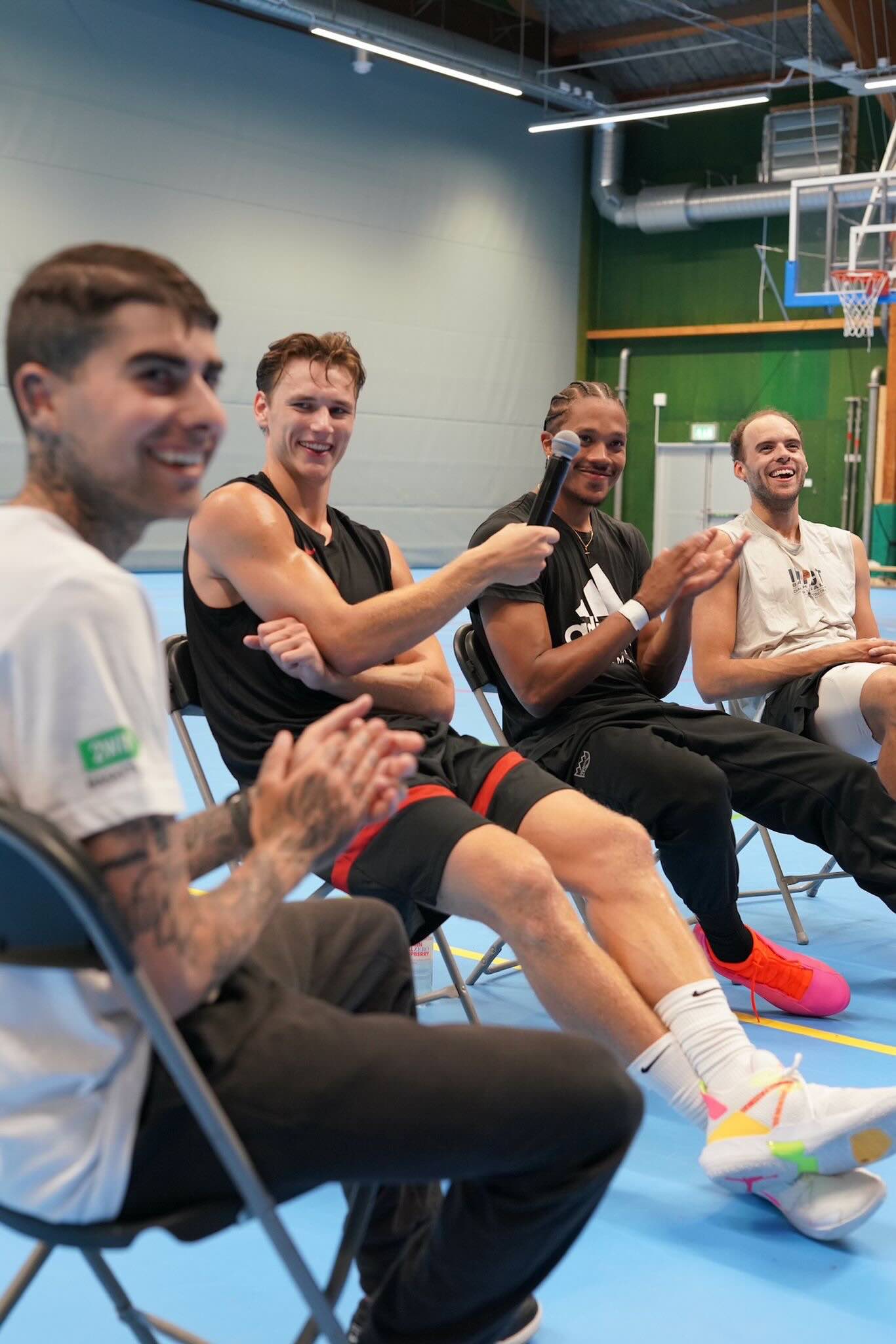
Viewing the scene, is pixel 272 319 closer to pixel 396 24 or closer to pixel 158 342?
pixel 396 24

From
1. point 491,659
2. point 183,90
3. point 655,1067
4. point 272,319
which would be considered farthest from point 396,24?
point 655,1067

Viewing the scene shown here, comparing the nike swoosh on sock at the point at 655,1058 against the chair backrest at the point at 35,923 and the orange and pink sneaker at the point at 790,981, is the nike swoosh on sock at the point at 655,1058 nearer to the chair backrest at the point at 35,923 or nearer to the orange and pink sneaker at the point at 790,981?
the orange and pink sneaker at the point at 790,981

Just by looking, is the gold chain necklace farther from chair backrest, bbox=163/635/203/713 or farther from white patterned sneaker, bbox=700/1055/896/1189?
white patterned sneaker, bbox=700/1055/896/1189

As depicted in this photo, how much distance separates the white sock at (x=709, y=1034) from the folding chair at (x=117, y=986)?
0.95 meters

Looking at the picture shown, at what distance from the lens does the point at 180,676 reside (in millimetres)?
2818

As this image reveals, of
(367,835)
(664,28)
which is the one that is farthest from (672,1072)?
(664,28)

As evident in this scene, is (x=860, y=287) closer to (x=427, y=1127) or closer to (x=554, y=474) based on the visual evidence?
(x=554, y=474)

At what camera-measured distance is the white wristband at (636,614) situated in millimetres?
3018

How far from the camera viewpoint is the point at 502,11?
17125mm

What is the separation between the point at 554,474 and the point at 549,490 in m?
0.04

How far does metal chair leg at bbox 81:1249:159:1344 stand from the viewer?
4.91 feet

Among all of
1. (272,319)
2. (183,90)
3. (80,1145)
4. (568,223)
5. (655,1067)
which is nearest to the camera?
(80,1145)

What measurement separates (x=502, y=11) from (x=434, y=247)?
10.00 feet

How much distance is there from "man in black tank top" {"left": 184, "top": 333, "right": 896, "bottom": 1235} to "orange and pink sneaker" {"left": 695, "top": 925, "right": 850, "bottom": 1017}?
0.93 m
